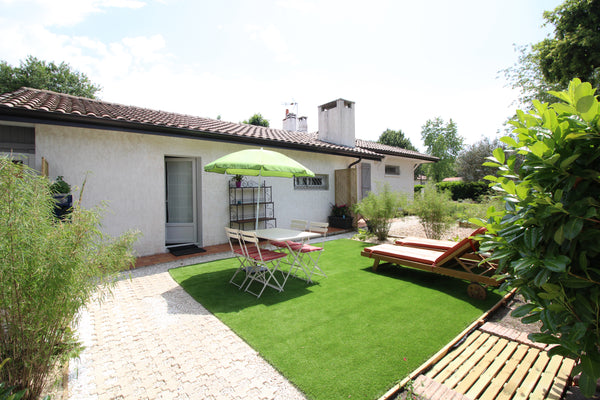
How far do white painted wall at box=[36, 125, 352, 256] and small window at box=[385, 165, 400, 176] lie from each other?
10280 mm

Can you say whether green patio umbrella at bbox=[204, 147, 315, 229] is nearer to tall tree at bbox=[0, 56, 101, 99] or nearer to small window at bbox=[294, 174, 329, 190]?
small window at bbox=[294, 174, 329, 190]

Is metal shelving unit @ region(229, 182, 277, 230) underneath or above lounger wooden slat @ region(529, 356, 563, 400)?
above

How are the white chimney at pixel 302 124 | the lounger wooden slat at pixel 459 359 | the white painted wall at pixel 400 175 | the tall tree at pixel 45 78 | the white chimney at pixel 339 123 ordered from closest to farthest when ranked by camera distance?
the lounger wooden slat at pixel 459 359 < the white chimney at pixel 339 123 < the white painted wall at pixel 400 175 < the white chimney at pixel 302 124 < the tall tree at pixel 45 78

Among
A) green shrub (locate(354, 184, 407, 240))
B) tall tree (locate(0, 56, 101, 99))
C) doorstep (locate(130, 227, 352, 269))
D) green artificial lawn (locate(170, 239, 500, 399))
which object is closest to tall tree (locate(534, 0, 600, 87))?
green shrub (locate(354, 184, 407, 240))

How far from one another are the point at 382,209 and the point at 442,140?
40036 mm

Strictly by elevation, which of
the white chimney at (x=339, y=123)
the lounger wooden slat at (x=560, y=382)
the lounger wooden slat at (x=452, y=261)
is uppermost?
the white chimney at (x=339, y=123)

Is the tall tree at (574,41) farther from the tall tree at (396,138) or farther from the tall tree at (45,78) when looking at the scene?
the tall tree at (396,138)

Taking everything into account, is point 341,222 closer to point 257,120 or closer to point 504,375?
point 504,375

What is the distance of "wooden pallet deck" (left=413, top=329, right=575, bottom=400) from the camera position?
90.4 inches

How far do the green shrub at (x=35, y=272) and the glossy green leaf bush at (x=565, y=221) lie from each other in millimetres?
3015

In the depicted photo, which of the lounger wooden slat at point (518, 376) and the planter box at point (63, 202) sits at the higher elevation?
the planter box at point (63, 202)

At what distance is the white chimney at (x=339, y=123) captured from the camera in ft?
45.8

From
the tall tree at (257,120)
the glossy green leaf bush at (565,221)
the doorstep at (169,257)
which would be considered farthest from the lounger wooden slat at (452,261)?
the tall tree at (257,120)

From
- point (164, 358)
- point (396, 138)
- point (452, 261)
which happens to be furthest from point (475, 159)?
point (164, 358)
